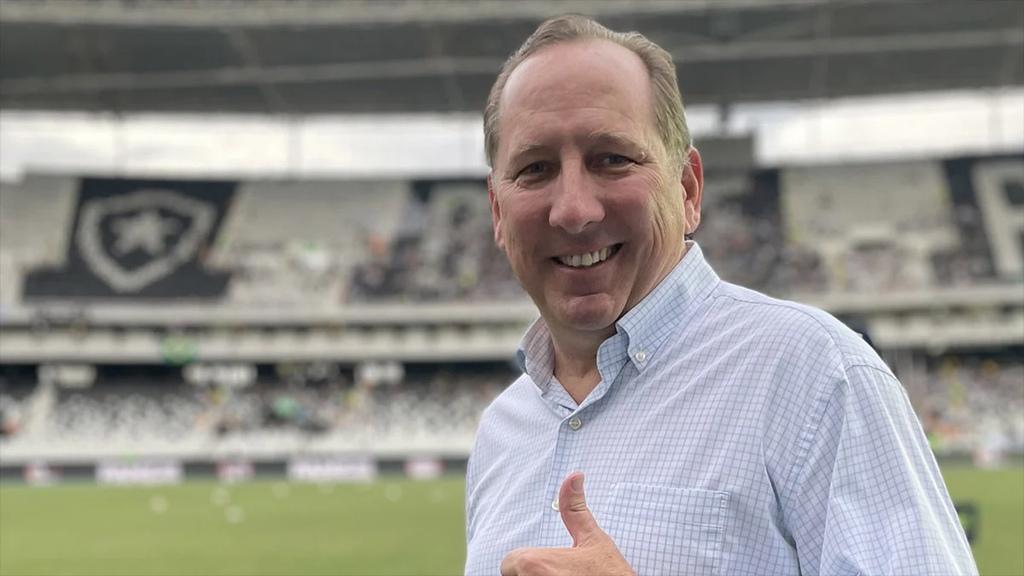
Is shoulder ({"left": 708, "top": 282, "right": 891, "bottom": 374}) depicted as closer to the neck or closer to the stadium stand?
the neck

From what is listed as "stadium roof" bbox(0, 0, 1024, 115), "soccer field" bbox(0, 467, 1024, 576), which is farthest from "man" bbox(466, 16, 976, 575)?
"stadium roof" bbox(0, 0, 1024, 115)

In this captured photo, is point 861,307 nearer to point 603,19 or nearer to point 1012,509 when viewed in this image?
point 603,19

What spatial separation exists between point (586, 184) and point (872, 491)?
774 millimetres

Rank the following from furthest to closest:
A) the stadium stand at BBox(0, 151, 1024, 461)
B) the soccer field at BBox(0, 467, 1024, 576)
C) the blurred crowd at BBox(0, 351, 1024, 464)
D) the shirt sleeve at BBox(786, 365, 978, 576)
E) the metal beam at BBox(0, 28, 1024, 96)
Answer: the stadium stand at BBox(0, 151, 1024, 461) → the blurred crowd at BBox(0, 351, 1024, 464) → the metal beam at BBox(0, 28, 1024, 96) → the soccer field at BBox(0, 467, 1024, 576) → the shirt sleeve at BBox(786, 365, 978, 576)

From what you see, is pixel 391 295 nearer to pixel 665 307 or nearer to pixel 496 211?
pixel 496 211

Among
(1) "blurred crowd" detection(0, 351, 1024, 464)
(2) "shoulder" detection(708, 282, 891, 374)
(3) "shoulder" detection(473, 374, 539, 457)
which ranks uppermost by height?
(1) "blurred crowd" detection(0, 351, 1024, 464)

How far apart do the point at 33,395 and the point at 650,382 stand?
4090 centimetres

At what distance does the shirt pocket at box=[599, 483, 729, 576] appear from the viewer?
1808mm

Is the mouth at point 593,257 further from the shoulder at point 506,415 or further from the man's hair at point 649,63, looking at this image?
the shoulder at point 506,415

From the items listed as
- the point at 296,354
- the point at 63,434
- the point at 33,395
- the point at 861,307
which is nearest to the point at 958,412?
the point at 861,307

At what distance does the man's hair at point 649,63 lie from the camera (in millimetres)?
2111

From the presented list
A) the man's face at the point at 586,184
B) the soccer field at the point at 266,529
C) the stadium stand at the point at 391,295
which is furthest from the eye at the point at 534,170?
the stadium stand at the point at 391,295

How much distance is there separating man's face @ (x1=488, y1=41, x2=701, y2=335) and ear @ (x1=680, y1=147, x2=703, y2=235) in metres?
0.13

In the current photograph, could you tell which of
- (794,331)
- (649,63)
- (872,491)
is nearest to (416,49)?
(649,63)
